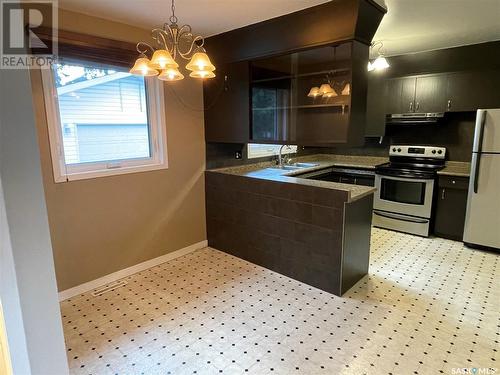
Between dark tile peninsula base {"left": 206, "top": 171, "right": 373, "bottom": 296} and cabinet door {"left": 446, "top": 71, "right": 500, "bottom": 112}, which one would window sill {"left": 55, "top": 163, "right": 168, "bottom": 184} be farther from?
cabinet door {"left": 446, "top": 71, "right": 500, "bottom": 112}

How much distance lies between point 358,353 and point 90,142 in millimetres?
2645

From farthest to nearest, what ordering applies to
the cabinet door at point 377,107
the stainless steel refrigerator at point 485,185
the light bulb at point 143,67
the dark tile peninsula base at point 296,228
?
the cabinet door at point 377,107, the stainless steel refrigerator at point 485,185, the dark tile peninsula base at point 296,228, the light bulb at point 143,67

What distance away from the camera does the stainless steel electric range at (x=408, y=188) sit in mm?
3867

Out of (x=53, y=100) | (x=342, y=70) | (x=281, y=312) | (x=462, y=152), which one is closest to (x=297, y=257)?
(x=281, y=312)

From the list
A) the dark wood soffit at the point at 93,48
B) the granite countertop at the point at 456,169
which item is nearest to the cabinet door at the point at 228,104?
the dark wood soffit at the point at 93,48

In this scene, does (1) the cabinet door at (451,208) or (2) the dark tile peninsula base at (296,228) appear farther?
(1) the cabinet door at (451,208)

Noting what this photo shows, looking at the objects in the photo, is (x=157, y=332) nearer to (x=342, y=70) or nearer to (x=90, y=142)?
(x=90, y=142)

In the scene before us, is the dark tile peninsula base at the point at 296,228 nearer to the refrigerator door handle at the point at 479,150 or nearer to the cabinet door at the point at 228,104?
the cabinet door at the point at 228,104

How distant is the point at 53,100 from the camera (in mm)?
2326

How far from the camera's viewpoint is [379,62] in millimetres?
2902

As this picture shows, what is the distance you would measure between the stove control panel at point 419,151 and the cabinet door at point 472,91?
2.03ft

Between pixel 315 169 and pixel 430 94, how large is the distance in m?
1.78

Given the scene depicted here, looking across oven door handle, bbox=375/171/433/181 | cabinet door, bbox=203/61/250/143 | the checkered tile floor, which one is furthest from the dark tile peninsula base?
oven door handle, bbox=375/171/433/181

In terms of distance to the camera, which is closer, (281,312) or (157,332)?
(157,332)
